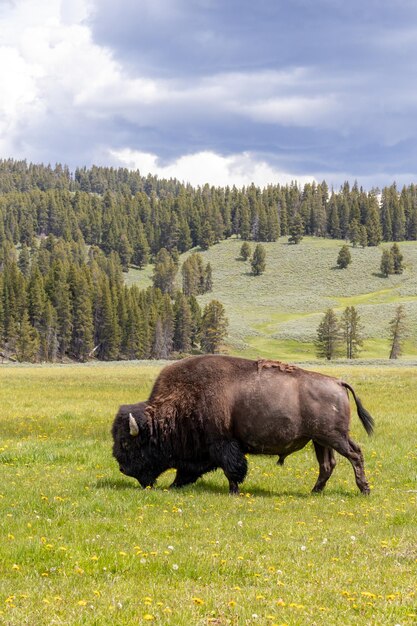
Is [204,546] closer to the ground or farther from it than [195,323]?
farther from it

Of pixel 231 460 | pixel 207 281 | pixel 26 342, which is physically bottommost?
pixel 26 342

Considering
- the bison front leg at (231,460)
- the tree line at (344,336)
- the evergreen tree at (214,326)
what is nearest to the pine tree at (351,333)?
the tree line at (344,336)

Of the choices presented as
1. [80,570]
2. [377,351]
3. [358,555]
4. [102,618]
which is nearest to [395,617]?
[358,555]

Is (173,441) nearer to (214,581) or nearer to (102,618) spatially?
(214,581)

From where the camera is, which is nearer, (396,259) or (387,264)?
(387,264)

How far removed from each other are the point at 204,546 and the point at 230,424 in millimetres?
4358

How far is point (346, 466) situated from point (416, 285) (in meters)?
171

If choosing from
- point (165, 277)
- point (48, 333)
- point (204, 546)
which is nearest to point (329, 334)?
point (48, 333)

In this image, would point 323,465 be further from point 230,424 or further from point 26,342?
point 26,342

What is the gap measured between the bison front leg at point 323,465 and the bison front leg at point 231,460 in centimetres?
173

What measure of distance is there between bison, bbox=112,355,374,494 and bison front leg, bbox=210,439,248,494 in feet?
0.07

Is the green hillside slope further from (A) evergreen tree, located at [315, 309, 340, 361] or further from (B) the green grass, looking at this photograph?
(B) the green grass

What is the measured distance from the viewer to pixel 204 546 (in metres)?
8.09

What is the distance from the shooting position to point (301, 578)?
6926mm
